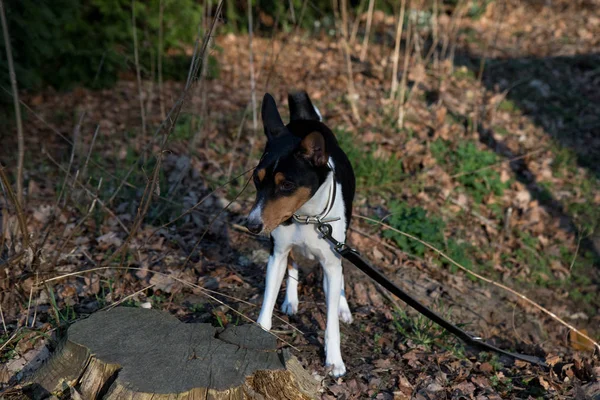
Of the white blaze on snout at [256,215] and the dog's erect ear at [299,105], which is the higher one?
the dog's erect ear at [299,105]

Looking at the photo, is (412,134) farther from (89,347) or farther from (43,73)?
(89,347)

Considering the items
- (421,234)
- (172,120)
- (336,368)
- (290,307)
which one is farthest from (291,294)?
(421,234)

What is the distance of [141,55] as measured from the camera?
28.4 ft

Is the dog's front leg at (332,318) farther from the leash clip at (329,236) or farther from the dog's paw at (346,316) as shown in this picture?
the dog's paw at (346,316)

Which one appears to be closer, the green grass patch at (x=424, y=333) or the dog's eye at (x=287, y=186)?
the dog's eye at (x=287, y=186)

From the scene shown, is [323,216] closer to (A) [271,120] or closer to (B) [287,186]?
(B) [287,186]

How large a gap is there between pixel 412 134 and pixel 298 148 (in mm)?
4645

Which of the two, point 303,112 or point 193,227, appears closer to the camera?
point 303,112

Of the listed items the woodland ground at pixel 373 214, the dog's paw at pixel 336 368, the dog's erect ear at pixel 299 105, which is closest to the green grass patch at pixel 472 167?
the woodland ground at pixel 373 214

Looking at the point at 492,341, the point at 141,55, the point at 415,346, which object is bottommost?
the point at 492,341

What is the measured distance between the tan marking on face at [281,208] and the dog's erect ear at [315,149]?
173 mm

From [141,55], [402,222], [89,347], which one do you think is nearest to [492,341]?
[402,222]

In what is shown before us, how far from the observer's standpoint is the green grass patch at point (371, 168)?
6848mm

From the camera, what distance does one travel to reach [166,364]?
10.2ft
